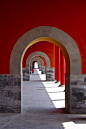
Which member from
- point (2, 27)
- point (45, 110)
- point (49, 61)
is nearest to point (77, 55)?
point (45, 110)

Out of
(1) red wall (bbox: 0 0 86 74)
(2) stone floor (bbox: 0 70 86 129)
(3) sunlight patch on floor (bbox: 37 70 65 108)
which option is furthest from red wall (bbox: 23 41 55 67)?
(1) red wall (bbox: 0 0 86 74)

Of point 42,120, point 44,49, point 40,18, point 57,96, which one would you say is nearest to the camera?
point 42,120

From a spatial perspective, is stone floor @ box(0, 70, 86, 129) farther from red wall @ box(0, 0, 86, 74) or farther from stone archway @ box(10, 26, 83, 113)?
red wall @ box(0, 0, 86, 74)

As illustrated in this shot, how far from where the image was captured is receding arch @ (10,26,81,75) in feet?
19.4

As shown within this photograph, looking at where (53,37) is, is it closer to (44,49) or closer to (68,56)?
(68,56)

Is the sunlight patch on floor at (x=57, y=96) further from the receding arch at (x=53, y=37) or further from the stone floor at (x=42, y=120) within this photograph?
the receding arch at (x=53, y=37)

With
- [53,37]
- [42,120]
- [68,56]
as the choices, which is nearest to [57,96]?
[68,56]

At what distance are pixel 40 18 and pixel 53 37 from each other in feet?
2.62

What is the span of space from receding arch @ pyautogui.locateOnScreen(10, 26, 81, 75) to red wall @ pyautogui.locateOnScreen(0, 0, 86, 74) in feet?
0.48

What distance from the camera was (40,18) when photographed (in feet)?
19.6

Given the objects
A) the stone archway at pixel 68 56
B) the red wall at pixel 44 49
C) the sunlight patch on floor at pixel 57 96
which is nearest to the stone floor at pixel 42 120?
the stone archway at pixel 68 56

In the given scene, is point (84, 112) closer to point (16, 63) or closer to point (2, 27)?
point (16, 63)

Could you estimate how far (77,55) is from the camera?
19.4 ft

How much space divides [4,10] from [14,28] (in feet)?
2.30
